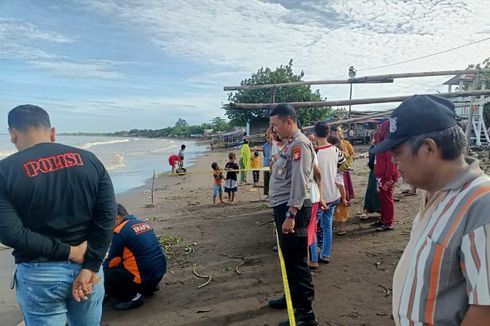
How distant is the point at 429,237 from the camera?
1.21 metres

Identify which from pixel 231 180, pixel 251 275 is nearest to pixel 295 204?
pixel 251 275

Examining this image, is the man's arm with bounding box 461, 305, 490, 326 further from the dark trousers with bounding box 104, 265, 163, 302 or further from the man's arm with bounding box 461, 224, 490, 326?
the dark trousers with bounding box 104, 265, 163, 302

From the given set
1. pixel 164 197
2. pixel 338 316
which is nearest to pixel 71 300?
pixel 338 316

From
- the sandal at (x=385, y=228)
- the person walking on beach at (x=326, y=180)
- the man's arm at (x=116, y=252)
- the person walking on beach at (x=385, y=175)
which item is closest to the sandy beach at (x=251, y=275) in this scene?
the sandal at (x=385, y=228)

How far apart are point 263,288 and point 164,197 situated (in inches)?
343

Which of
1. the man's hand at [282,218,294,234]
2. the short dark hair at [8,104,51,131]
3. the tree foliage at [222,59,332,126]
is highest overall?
the tree foliage at [222,59,332,126]

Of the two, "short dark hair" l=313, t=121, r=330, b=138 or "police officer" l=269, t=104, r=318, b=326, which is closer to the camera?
"police officer" l=269, t=104, r=318, b=326

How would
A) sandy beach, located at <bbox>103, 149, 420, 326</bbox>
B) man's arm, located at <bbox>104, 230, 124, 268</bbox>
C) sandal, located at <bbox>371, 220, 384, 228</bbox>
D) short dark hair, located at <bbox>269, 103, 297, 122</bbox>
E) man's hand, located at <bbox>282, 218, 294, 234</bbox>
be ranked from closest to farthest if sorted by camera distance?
man's hand, located at <bbox>282, 218, 294, 234</bbox> < short dark hair, located at <bbox>269, 103, 297, 122</bbox> < sandy beach, located at <bbox>103, 149, 420, 326</bbox> < man's arm, located at <bbox>104, 230, 124, 268</bbox> < sandal, located at <bbox>371, 220, 384, 228</bbox>

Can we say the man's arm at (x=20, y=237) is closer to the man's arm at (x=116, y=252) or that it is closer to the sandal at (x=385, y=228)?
the man's arm at (x=116, y=252)

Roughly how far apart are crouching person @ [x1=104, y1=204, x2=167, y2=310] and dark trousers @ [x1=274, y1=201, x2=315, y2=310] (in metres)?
1.59

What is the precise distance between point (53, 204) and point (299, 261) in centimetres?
215

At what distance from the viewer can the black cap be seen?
1.26m

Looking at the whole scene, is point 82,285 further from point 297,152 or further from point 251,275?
point 251,275

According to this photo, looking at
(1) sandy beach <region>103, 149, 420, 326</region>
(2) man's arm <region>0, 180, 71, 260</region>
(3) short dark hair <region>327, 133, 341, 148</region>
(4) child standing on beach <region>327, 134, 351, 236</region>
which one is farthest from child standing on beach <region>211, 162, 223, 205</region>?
(2) man's arm <region>0, 180, 71, 260</region>
